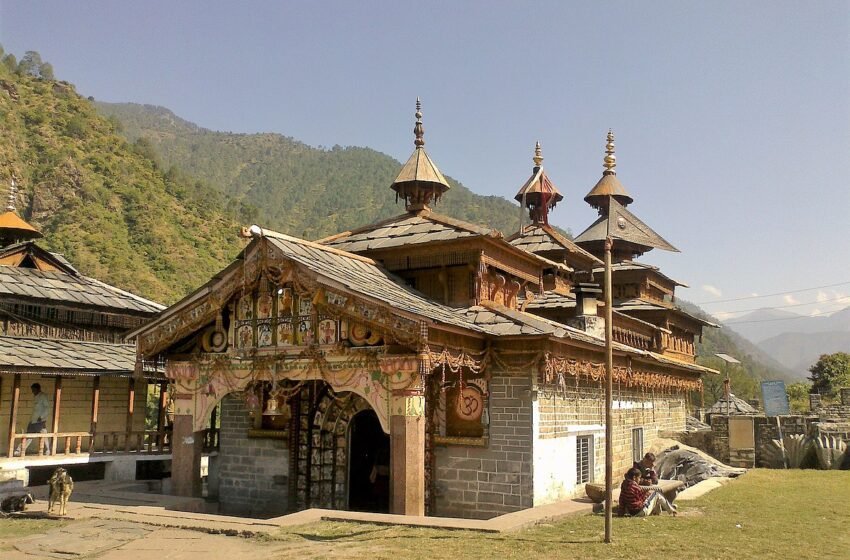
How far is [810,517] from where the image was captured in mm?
14688

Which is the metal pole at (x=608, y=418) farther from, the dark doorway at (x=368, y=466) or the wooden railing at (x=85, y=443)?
the wooden railing at (x=85, y=443)

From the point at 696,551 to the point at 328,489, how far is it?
909cm

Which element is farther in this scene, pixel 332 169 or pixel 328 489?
pixel 332 169

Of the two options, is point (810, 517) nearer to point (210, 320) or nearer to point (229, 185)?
point (210, 320)

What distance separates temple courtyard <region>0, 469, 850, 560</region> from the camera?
36.6 feet

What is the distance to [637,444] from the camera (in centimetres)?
2466

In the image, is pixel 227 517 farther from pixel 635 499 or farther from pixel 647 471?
pixel 647 471

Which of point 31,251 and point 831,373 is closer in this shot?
point 31,251

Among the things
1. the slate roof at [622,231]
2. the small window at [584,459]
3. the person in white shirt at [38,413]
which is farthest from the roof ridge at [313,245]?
the slate roof at [622,231]

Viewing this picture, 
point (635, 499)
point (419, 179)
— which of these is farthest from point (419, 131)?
point (635, 499)

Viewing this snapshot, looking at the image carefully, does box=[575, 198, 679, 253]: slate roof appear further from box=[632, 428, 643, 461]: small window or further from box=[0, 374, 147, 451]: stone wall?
box=[0, 374, 147, 451]: stone wall

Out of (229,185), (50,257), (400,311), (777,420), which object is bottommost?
(777,420)

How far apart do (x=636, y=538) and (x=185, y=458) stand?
10.0 meters

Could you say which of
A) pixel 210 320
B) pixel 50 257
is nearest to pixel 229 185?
pixel 50 257
